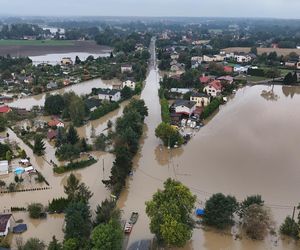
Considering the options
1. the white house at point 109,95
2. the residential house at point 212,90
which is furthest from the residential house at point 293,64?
the white house at point 109,95

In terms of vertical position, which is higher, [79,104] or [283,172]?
[79,104]

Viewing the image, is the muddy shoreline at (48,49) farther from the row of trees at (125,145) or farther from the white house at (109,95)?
the row of trees at (125,145)

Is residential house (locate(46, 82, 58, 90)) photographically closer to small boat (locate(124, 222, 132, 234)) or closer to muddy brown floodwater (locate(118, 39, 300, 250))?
muddy brown floodwater (locate(118, 39, 300, 250))

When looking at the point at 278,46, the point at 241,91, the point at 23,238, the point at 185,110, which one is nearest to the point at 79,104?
the point at 185,110

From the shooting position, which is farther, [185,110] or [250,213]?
[185,110]

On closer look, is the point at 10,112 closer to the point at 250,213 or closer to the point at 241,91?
the point at 250,213

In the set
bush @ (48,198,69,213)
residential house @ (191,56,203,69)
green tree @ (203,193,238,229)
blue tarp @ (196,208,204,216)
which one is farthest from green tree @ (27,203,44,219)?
residential house @ (191,56,203,69)

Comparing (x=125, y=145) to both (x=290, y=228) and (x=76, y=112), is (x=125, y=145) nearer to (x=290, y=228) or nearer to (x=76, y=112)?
(x=76, y=112)
